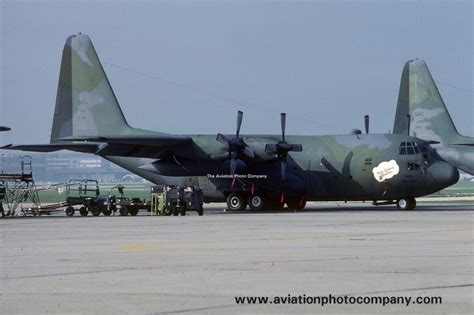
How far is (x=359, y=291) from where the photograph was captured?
1454 centimetres

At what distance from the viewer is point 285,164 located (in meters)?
53.9

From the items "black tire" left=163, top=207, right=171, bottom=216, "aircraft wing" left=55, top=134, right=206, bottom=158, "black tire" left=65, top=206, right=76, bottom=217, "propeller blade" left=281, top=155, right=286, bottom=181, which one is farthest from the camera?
"propeller blade" left=281, top=155, right=286, bottom=181

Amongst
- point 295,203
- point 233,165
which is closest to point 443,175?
point 295,203

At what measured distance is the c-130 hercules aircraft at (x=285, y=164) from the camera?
5253cm

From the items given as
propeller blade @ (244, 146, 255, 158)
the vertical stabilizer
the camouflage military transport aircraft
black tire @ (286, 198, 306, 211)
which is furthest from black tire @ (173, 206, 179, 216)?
the camouflage military transport aircraft

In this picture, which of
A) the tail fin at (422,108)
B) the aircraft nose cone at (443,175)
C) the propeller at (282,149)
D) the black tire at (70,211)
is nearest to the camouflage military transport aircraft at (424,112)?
the tail fin at (422,108)

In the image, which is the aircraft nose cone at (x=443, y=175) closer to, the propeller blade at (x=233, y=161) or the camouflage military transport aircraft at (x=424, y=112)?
the propeller blade at (x=233, y=161)

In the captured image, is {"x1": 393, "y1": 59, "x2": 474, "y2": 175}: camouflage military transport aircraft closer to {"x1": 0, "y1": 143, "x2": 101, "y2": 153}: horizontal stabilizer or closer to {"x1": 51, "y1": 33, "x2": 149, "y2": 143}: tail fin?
{"x1": 51, "y1": 33, "x2": 149, "y2": 143}: tail fin

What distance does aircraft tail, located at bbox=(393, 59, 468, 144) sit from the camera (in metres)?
70.2

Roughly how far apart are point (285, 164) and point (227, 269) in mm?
35986

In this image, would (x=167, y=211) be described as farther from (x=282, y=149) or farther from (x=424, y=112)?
(x=424, y=112)

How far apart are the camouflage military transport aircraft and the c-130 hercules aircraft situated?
53.0 feet

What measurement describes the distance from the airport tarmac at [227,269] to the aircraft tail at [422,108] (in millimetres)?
40600

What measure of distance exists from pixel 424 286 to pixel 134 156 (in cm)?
4042
